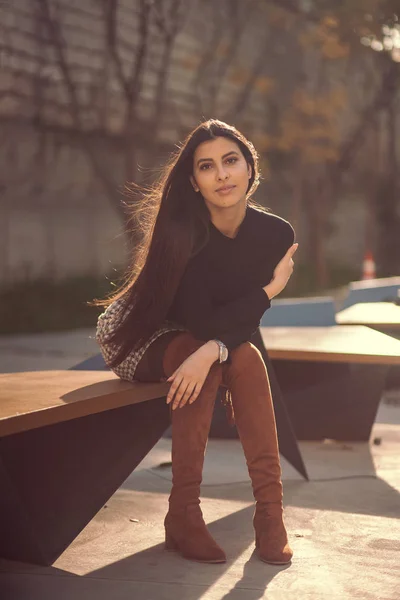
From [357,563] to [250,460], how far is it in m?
0.53

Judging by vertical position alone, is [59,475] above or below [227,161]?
below

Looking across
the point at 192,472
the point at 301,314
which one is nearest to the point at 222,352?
the point at 192,472

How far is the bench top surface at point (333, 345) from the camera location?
18.0ft

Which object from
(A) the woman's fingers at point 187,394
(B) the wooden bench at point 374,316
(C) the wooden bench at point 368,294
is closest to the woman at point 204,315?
(A) the woman's fingers at point 187,394

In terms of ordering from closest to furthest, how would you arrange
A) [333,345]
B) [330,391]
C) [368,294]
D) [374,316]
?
[333,345] < [330,391] < [374,316] < [368,294]

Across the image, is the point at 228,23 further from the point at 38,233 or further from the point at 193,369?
the point at 193,369

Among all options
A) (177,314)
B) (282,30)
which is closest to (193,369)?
(177,314)

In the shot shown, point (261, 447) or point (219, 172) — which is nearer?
point (261, 447)

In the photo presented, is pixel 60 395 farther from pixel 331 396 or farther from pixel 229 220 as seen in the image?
pixel 331 396

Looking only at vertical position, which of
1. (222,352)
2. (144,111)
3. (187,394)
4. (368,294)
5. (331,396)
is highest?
(144,111)

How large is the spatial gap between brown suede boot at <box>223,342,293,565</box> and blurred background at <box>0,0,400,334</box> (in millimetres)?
7817

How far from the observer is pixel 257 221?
15.5 ft

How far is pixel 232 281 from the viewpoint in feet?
14.9

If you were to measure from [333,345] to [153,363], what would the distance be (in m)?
1.69
